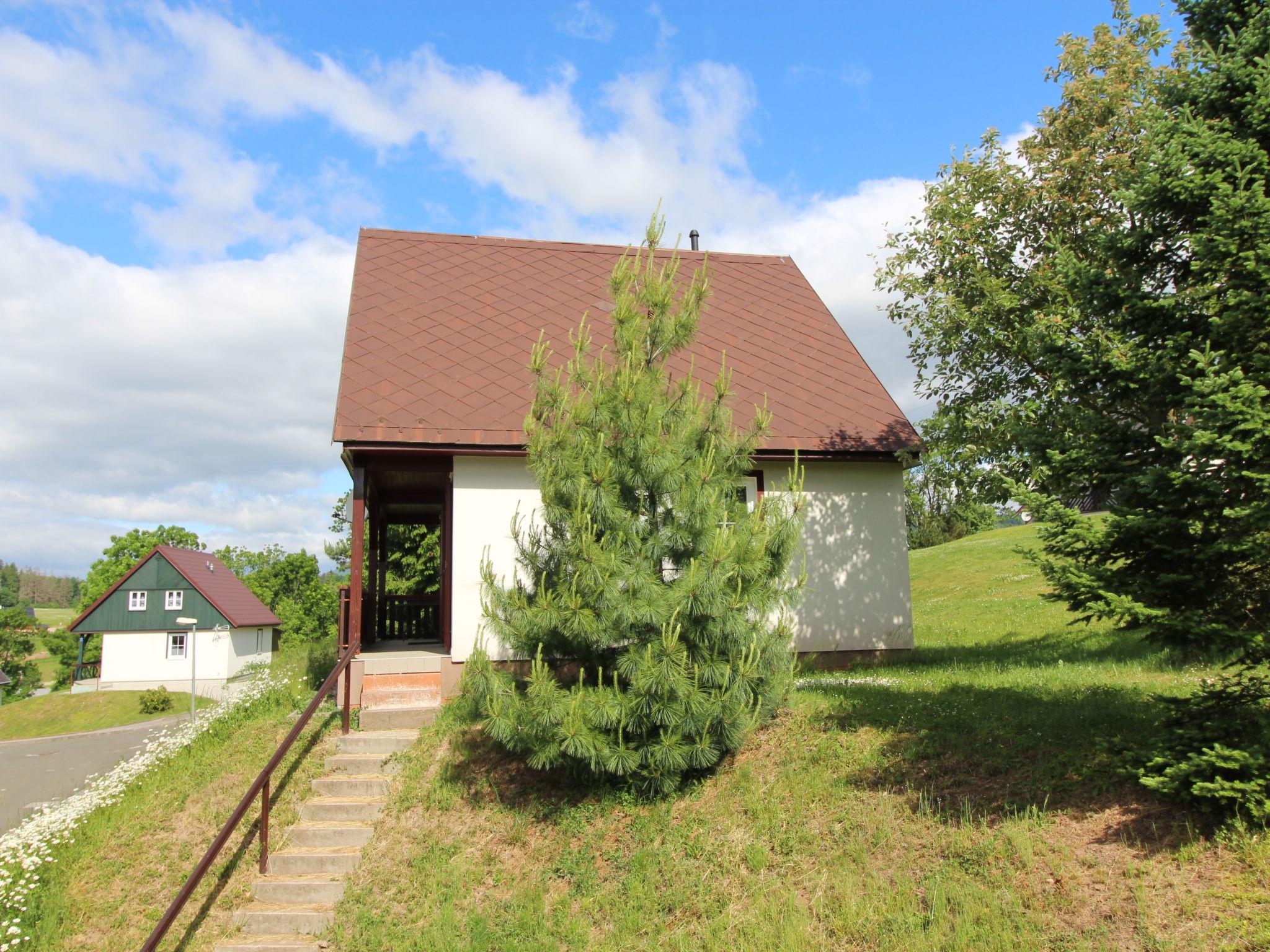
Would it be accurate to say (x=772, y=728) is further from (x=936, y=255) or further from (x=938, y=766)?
(x=936, y=255)

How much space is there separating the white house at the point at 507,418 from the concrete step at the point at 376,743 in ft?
3.00

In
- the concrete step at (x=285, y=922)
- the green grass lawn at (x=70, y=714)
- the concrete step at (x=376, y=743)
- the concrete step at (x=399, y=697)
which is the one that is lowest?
→ the green grass lawn at (x=70, y=714)

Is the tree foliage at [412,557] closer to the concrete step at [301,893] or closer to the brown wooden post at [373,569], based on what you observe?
the brown wooden post at [373,569]

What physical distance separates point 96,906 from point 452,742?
120 inches

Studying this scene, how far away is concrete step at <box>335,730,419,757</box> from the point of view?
27.8 feet

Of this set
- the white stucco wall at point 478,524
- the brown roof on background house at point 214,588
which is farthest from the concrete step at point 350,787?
the brown roof on background house at point 214,588

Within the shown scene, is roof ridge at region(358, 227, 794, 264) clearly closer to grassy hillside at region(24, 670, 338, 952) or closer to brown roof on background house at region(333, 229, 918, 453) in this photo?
brown roof on background house at region(333, 229, 918, 453)

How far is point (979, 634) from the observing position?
49.9 ft

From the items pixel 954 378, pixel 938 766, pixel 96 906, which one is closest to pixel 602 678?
pixel 938 766

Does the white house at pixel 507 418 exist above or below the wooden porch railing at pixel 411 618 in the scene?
above

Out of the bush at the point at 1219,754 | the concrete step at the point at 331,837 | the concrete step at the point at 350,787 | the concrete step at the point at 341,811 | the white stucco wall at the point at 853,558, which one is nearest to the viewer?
the bush at the point at 1219,754

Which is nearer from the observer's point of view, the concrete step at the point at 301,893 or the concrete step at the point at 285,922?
the concrete step at the point at 285,922

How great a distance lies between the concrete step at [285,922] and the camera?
6.35 metres

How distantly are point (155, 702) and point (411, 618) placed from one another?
28828 millimetres
